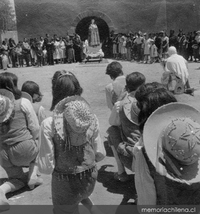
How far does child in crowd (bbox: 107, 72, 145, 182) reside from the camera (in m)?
2.59

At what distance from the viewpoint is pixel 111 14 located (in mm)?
21172

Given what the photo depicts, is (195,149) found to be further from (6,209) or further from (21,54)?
(21,54)

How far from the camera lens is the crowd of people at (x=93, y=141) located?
1.36 metres

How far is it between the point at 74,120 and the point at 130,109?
2.70 feet

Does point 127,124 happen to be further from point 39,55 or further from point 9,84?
point 39,55

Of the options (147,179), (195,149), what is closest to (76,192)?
(147,179)

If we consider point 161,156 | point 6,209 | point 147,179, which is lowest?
point 6,209

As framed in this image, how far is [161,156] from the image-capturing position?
1357mm

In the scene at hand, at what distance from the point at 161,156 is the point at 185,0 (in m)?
19.7

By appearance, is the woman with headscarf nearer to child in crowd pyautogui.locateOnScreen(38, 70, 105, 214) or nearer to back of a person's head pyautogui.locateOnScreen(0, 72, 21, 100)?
back of a person's head pyautogui.locateOnScreen(0, 72, 21, 100)

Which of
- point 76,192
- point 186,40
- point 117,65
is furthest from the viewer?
point 186,40

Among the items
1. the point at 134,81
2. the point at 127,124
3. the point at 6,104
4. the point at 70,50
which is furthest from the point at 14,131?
the point at 70,50

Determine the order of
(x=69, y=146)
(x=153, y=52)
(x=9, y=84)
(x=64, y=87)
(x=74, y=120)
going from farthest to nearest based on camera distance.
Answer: (x=153, y=52) → (x=9, y=84) → (x=64, y=87) → (x=69, y=146) → (x=74, y=120)

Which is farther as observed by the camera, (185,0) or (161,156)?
(185,0)
